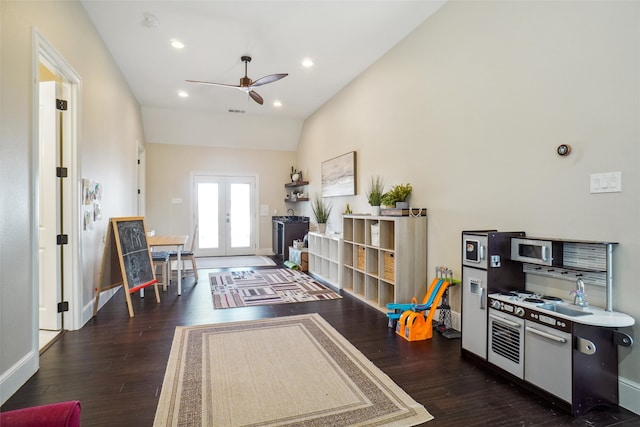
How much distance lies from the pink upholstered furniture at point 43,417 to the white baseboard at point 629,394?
2853mm

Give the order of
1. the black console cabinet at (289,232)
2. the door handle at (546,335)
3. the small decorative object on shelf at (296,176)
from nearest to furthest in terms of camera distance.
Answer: the door handle at (546,335) < the black console cabinet at (289,232) < the small decorative object on shelf at (296,176)

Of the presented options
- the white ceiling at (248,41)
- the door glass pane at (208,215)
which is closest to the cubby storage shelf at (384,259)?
the white ceiling at (248,41)

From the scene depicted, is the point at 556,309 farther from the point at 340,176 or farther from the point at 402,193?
the point at 340,176

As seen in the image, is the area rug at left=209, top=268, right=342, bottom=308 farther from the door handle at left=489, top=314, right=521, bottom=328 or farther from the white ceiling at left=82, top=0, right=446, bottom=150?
the white ceiling at left=82, top=0, right=446, bottom=150

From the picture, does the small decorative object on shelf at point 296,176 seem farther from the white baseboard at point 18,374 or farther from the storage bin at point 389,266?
the white baseboard at point 18,374

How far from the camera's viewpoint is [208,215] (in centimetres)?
830

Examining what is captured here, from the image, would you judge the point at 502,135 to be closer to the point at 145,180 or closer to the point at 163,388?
the point at 163,388

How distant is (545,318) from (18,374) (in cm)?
343

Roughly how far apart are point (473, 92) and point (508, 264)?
1640 mm

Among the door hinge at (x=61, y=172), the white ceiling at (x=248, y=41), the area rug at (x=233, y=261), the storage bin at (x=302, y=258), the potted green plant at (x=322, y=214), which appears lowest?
the area rug at (x=233, y=261)

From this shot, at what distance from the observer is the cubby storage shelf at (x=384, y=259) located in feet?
12.3

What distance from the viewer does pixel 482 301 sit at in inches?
104

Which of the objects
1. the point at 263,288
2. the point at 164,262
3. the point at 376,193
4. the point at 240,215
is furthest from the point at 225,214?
the point at 376,193

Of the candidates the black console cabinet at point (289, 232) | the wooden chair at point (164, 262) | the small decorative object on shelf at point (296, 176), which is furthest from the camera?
the small decorative object on shelf at point (296, 176)
